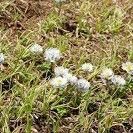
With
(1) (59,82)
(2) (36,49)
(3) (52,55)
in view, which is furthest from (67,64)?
(1) (59,82)

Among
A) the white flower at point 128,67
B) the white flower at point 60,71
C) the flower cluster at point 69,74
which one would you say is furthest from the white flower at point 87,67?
the white flower at point 128,67

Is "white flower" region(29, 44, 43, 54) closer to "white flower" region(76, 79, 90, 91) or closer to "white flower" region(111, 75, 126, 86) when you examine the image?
"white flower" region(76, 79, 90, 91)

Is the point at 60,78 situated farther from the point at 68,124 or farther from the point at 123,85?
the point at 123,85

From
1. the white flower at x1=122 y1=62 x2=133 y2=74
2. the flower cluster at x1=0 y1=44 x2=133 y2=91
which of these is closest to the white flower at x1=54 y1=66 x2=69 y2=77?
the flower cluster at x1=0 y1=44 x2=133 y2=91

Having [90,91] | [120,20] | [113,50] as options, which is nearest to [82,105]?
[90,91]

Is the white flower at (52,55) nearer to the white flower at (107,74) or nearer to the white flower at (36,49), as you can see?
the white flower at (36,49)

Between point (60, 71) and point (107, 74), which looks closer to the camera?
point (60, 71)

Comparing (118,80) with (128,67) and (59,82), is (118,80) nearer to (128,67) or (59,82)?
(128,67)
